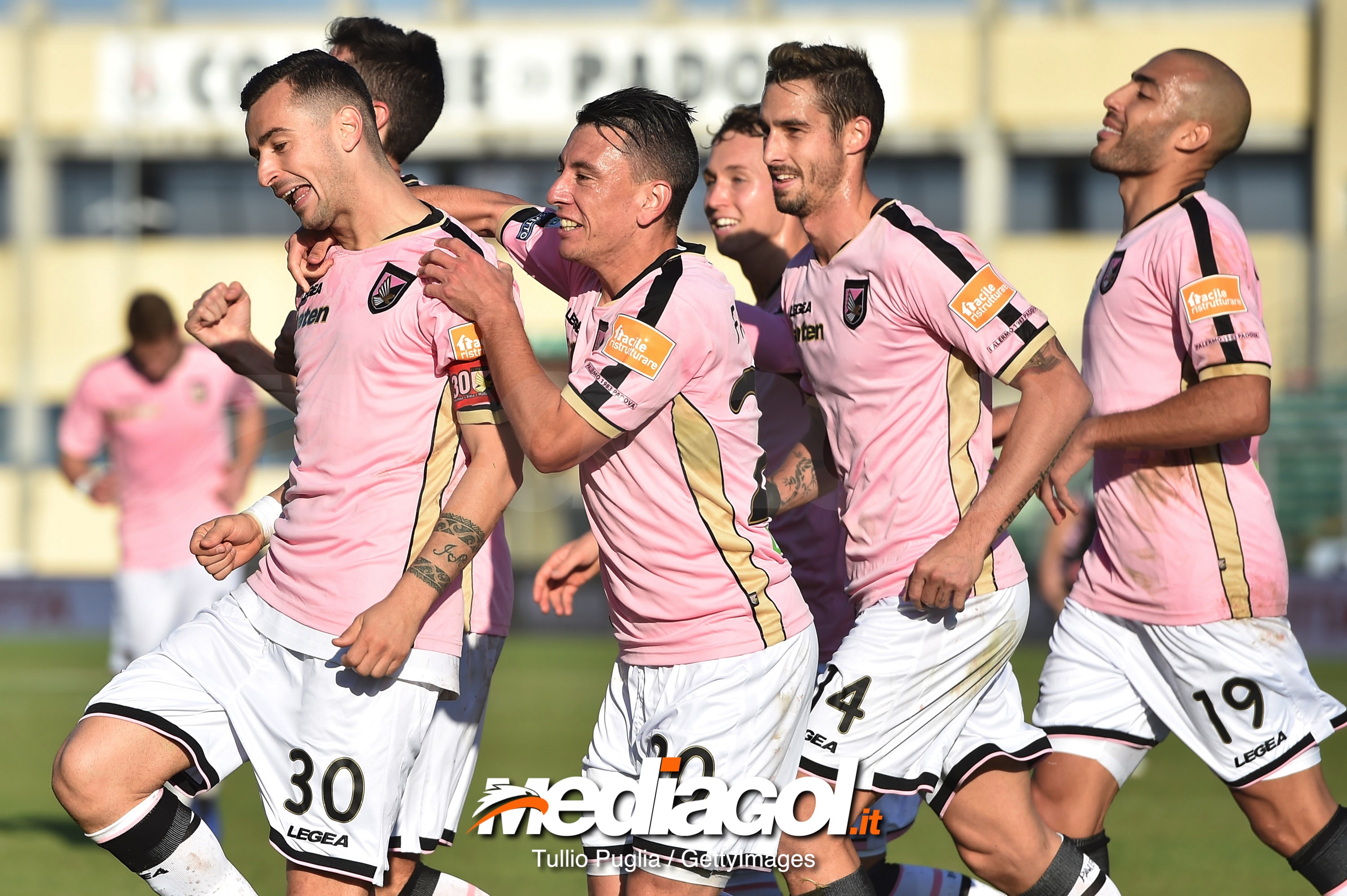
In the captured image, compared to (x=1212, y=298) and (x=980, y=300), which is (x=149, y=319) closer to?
(x=980, y=300)

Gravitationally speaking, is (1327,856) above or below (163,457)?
below

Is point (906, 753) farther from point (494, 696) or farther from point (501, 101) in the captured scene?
point (501, 101)

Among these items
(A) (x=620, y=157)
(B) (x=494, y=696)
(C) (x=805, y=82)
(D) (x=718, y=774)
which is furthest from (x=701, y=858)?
(B) (x=494, y=696)

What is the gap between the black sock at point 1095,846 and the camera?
484cm

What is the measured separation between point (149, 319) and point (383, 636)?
5577 mm

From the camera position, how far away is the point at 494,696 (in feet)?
45.9

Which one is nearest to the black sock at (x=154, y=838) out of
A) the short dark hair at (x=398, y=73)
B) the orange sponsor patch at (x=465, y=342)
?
the orange sponsor patch at (x=465, y=342)

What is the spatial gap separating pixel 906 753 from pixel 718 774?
0.69 meters

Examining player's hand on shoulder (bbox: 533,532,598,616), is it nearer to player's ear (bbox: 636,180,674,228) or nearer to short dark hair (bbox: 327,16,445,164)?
player's ear (bbox: 636,180,674,228)

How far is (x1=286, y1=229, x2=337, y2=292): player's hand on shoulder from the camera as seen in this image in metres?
4.28

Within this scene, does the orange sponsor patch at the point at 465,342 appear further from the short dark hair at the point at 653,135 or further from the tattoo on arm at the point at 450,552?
the short dark hair at the point at 653,135

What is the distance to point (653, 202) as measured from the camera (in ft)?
13.5

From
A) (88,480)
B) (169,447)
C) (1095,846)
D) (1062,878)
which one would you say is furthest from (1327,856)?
(88,480)

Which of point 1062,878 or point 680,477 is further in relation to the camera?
point 1062,878
